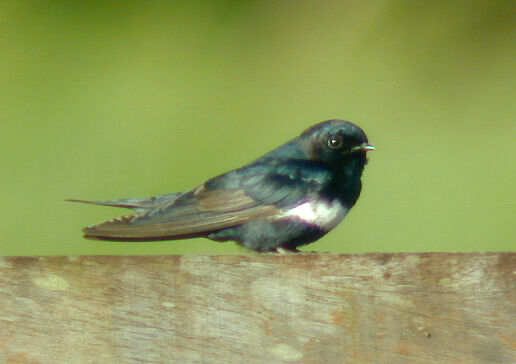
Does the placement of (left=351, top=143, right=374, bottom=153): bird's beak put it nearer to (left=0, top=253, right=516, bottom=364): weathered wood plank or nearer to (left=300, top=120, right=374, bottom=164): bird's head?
(left=300, top=120, right=374, bottom=164): bird's head

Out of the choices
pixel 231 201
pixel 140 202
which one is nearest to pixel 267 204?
pixel 231 201

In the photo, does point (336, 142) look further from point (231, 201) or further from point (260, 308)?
point (260, 308)

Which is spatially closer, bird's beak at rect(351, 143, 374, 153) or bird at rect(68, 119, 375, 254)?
bird at rect(68, 119, 375, 254)

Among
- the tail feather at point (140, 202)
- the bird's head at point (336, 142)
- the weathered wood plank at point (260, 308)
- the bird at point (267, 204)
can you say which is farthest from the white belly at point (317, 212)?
the weathered wood plank at point (260, 308)

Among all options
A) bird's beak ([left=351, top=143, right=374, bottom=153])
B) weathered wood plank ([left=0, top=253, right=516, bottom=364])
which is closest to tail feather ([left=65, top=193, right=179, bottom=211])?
bird's beak ([left=351, top=143, right=374, bottom=153])

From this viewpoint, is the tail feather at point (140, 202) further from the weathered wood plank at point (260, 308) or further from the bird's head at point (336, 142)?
the weathered wood plank at point (260, 308)

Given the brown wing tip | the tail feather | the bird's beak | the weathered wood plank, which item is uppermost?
the bird's beak

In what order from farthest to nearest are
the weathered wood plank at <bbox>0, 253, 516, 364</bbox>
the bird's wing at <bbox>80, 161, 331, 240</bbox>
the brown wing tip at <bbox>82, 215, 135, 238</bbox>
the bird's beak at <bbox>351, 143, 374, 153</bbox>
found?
the bird's beak at <bbox>351, 143, 374, 153</bbox>, the bird's wing at <bbox>80, 161, 331, 240</bbox>, the brown wing tip at <bbox>82, 215, 135, 238</bbox>, the weathered wood plank at <bbox>0, 253, 516, 364</bbox>
